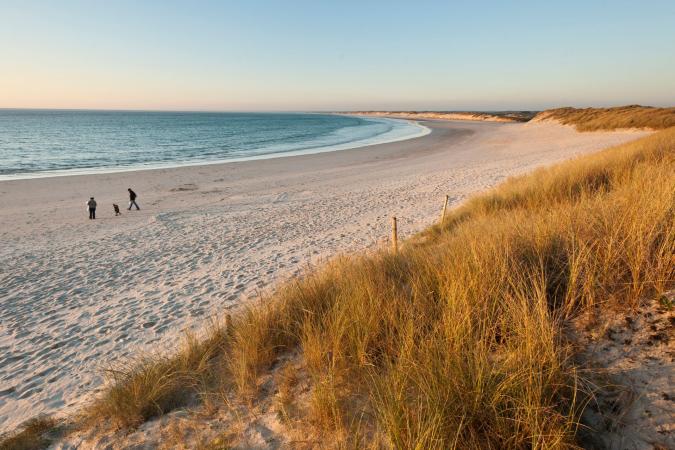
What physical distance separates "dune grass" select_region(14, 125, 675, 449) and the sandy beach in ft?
7.50

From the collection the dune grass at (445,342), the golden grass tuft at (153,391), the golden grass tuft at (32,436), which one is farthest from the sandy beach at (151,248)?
the dune grass at (445,342)

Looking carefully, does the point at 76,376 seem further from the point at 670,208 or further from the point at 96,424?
the point at 670,208

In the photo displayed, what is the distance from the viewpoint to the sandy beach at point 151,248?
5438mm

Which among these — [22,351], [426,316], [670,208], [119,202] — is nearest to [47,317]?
[22,351]

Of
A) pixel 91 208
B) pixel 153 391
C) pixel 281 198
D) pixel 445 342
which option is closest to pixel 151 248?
pixel 91 208

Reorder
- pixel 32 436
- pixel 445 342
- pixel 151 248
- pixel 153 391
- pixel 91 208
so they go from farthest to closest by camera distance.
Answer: pixel 91 208, pixel 151 248, pixel 32 436, pixel 153 391, pixel 445 342

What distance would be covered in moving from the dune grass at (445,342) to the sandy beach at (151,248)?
7.50 feet

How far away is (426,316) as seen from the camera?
3016 mm

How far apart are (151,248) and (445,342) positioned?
1009cm

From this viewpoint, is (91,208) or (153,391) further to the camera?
(91,208)

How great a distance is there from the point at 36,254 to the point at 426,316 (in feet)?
38.9

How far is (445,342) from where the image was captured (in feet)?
7.91

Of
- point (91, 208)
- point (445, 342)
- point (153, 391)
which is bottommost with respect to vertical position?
point (91, 208)

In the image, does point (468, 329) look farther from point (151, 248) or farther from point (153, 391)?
point (151, 248)
